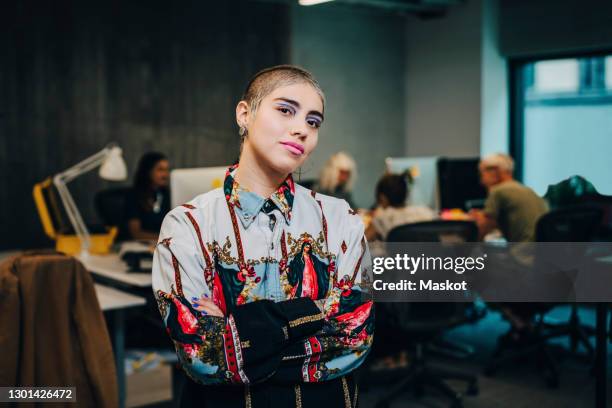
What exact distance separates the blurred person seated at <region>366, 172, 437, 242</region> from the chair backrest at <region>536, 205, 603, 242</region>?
645 millimetres

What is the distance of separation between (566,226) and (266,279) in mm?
2941

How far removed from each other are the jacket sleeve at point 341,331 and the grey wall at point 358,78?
517 centimetres

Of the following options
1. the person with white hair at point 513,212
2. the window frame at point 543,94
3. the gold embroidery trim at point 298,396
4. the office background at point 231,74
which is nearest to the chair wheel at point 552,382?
the person with white hair at point 513,212

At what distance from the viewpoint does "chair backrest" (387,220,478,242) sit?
3184 mm

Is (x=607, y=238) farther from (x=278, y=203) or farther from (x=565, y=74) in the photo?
(x=278, y=203)

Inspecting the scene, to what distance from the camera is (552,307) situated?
13.6ft

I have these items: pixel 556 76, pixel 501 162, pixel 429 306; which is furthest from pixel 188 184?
pixel 556 76

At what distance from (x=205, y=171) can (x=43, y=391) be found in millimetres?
1587

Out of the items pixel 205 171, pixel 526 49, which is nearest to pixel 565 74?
pixel 526 49

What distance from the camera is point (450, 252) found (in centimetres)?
274

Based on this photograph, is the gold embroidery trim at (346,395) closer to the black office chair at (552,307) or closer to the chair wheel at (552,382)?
the black office chair at (552,307)

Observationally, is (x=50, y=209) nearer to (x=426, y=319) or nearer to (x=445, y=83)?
(x=426, y=319)

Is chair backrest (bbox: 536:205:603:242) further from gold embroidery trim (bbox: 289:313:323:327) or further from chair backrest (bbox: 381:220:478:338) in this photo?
gold embroidery trim (bbox: 289:313:323:327)

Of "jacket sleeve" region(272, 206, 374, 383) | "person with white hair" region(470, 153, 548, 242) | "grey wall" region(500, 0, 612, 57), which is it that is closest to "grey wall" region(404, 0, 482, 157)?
"grey wall" region(500, 0, 612, 57)
